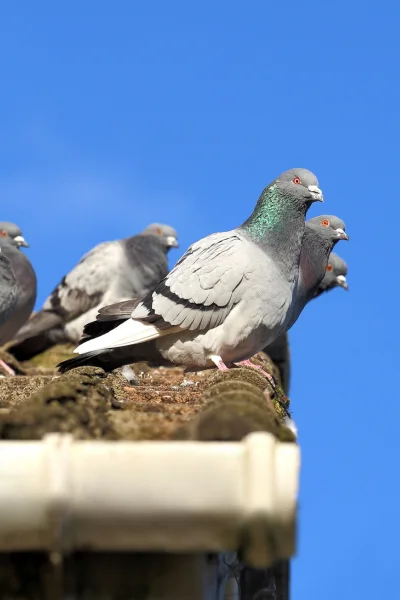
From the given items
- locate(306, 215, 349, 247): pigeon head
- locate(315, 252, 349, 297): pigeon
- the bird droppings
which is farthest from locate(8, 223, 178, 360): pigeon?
the bird droppings

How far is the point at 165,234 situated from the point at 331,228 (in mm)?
6786

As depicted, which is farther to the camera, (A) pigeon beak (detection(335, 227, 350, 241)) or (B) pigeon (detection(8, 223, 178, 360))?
(B) pigeon (detection(8, 223, 178, 360))

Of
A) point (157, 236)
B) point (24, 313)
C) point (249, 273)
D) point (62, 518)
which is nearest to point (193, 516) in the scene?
point (62, 518)

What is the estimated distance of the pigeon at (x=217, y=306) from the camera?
25.3 feet

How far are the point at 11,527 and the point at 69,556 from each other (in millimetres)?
280

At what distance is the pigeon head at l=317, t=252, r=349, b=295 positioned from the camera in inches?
490

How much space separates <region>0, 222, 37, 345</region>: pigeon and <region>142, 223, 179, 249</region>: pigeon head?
2428 mm

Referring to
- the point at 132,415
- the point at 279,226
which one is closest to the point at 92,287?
the point at 279,226

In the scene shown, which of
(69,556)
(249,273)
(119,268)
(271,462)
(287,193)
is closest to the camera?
(271,462)

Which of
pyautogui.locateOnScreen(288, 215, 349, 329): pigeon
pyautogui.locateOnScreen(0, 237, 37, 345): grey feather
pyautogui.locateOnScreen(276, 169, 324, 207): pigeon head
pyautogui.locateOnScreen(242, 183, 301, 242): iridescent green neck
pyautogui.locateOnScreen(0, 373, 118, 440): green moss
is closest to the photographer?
pyautogui.locateOnScreen(0, 373, 118, 440): green moss

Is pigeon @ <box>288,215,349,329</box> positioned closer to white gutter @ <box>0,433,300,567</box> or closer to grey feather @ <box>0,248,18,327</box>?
grey feather @ <box>0,248,18,327</box>

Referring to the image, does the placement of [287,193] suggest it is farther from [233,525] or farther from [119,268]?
[119,268]

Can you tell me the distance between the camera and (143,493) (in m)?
3.42

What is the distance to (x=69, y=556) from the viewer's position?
3.64m
